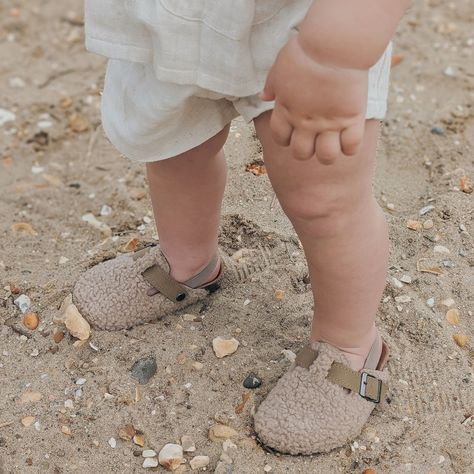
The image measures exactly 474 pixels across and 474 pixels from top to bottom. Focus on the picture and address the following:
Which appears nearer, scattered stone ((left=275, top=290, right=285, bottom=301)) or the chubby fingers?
the chubby fingers

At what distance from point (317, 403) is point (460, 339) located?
0.41 metres

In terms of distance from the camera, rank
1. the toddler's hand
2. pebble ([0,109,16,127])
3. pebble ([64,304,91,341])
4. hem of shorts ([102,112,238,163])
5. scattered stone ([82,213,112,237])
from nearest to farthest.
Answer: the toddler's hand, hem of shorts ([102,112,238,163]), pebble ([64,304,91,341]), scattered stone ([82,213,112,237]), pebble ([0,109,16,127])

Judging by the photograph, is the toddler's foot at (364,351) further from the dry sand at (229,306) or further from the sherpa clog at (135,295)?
the sherpa clog at (135,295)

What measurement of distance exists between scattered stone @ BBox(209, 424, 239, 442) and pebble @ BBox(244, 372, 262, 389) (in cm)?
11

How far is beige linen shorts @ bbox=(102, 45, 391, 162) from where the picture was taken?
1.32 meters

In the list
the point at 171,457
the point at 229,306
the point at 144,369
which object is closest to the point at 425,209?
the point at 229,306

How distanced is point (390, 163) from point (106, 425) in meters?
1.19

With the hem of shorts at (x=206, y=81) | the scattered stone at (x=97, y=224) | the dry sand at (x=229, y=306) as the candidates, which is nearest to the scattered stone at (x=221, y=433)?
the dry sand at (x=229, y=306)

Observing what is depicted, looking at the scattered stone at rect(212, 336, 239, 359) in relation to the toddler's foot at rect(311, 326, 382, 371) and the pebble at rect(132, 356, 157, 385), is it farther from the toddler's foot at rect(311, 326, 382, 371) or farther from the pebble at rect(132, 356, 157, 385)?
the toddler's foot at rect(311, 326, 382, 371)

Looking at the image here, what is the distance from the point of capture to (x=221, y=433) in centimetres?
159

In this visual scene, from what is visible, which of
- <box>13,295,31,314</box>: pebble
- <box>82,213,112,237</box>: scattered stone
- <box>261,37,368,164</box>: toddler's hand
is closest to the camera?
<box>261,37,368,164</box>: toddler's hand

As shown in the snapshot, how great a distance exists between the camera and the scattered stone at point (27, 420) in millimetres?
1642

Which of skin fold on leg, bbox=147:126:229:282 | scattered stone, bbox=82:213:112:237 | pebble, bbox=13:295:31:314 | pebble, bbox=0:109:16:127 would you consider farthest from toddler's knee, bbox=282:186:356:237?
pebble, bbox=0:109:16:127

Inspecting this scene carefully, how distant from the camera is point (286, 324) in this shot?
5.95ft
